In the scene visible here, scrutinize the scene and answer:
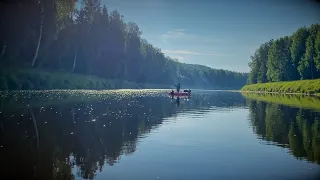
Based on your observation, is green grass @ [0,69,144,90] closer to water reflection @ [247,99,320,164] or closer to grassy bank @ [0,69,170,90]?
grassy bank @ [0,69,170,90]

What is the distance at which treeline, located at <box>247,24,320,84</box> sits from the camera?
323 ft

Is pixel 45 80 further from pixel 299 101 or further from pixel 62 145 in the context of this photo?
pixel 62 145

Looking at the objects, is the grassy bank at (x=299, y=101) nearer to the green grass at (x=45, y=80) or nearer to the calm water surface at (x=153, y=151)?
the calm water surface at (x=153, y=151)

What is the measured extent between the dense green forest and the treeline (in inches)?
2021

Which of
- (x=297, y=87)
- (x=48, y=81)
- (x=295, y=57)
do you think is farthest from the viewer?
(x=295, y=57)

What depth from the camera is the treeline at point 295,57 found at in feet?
323

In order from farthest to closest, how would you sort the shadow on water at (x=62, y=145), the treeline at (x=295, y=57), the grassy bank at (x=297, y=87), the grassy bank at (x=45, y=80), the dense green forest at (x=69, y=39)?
the treeline at (x=295, y=57), the grassy bank at (x=297, y=87), the dense green forest at (x=69, y=39), the grassy bank at (x=45, y=80), the shadow on water at (x=62, y=145)

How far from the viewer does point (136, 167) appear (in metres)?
12.1

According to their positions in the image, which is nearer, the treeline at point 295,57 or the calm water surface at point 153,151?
the calm water surface at point 153,151

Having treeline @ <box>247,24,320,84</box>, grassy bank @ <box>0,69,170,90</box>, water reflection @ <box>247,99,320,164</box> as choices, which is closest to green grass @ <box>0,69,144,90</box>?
grassy bank @ <box>0,69,170,90</box>

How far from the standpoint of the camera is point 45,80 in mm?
76312

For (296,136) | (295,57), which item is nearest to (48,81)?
(296,136)

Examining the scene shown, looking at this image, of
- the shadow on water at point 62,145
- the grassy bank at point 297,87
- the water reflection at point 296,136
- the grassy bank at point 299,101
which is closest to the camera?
the shadow on water at point 62,145

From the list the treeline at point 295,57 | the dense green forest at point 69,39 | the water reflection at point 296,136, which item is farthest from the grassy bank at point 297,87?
the water reflection at point 296,136
